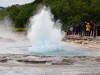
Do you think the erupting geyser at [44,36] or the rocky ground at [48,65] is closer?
the rocky ground at [48,65]

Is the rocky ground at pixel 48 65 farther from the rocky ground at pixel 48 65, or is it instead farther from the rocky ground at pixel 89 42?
the rocky ground at pixel 89 42

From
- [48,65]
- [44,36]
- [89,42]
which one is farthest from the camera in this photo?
[89,42]

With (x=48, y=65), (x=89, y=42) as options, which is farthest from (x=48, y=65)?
(x=89, y=42)

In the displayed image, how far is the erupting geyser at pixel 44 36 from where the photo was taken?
81.6ft

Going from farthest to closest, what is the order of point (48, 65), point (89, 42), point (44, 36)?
point (89, 42) < point (44, 36) < point (48, 65)

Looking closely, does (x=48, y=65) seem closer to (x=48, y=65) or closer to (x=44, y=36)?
(x=48, y=65)

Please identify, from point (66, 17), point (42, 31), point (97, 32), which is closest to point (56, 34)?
point (42, 31)

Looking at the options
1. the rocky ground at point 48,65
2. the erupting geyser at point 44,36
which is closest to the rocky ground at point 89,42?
the erupting geyser at point 44,36

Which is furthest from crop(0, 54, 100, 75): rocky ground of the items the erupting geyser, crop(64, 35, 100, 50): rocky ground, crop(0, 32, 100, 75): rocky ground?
crop(64, 35, 100, 50): rocky ground

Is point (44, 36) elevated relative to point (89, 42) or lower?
elevated

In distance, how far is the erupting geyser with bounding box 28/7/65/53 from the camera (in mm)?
24875

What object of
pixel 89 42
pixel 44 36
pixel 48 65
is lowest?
pixel 48 65

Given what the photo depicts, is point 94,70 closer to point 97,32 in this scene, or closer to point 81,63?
point 81,63

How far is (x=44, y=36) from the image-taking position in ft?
86.4
